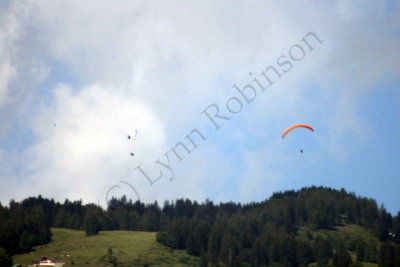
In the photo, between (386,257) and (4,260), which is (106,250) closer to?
(4,260)

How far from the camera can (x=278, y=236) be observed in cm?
18488

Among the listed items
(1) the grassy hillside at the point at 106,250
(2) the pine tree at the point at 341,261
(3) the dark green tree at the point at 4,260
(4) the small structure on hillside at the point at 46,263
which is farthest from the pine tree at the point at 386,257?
(3) the dark green tree at the point at 4,260

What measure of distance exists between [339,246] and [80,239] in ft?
317

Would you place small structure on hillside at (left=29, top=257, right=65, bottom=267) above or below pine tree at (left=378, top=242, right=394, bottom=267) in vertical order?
below

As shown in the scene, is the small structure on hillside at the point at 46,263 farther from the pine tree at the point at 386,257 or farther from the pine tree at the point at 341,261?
the pine tree at the point at 386,257

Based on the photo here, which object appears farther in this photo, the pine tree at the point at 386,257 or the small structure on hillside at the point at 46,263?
the pine tree at the point at 386,257

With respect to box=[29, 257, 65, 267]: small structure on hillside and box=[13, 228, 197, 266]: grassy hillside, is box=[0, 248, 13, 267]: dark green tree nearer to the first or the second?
box=[29, 257, 65, 267]: small structure on hillside

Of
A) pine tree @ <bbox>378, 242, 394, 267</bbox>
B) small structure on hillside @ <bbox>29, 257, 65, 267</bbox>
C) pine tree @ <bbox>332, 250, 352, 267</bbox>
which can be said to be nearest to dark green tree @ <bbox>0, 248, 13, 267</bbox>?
small structure on hillside @ <bbox>29, 257, 65, 267</bbox>

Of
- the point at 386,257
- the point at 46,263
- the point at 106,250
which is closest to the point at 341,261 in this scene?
the point at 386,257

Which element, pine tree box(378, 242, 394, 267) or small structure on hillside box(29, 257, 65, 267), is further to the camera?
pine tree box(378, 242, 394, 267)

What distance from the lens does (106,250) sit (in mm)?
163125

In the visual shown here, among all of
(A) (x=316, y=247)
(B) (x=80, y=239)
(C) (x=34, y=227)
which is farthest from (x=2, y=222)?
(A) (x=316, y=247)

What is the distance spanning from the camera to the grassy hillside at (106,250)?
496ft

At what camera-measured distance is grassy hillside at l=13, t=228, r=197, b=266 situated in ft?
496
